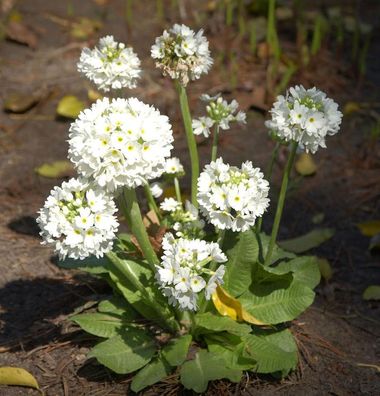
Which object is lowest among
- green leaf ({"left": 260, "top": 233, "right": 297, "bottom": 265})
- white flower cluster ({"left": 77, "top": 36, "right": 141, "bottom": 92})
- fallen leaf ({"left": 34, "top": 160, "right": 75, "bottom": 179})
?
green leaf ({"left": 260, "top": 233, "right": 297, "bottom": 265})

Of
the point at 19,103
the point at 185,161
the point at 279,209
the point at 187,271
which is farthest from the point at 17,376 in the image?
the point at 19,103

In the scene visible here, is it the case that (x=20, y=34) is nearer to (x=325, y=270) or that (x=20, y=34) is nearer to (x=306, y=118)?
(x=325, y=270)

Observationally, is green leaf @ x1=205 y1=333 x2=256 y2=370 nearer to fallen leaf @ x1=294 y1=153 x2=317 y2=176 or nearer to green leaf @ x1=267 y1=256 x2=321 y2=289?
green leaf @ x1=267 y1=256 x2=321 y2=289

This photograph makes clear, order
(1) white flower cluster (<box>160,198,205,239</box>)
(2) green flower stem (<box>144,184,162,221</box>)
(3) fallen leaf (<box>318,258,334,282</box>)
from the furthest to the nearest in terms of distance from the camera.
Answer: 1. (3) fallen leaf (<box>318,258,334,282</box>)
2. (2) green flower stem (<box>144,184,162,221</box>)
3. (1) white flower cluster (<box>160,198,205,239</box>)

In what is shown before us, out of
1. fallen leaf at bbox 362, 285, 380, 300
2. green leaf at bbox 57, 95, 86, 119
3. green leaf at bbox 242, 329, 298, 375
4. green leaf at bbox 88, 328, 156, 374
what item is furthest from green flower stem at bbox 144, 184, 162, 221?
green leaf at bbox 57, 95, 86, 119

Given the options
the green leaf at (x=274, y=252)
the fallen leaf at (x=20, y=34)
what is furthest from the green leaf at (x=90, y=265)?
the fallen leaf at (x=20, y=34)

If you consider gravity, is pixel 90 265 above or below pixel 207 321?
above

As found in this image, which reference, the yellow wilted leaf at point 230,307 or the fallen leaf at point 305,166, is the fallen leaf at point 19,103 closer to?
the fallen leaf at point 305,166
